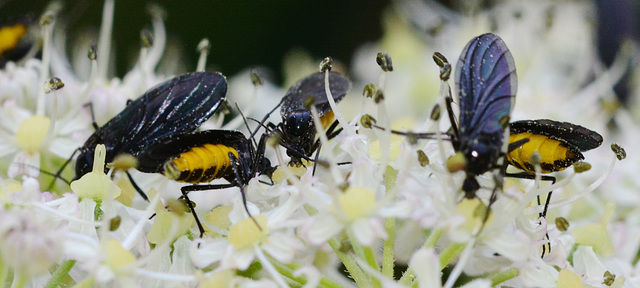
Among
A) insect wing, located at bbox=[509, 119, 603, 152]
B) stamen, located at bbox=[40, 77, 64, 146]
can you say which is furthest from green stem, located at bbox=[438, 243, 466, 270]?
stamen, located at bbox=[40, 77, 64, 146]

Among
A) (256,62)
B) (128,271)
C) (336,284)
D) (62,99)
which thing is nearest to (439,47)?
(256,62)

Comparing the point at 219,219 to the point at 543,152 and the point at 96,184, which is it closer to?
the point at 96,184

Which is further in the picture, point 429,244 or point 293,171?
point 293,171

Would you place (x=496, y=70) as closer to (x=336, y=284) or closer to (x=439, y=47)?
(x=336, y=284)

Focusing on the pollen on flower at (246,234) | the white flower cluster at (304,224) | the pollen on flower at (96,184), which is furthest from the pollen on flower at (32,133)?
the pollen on flower at (246,234)

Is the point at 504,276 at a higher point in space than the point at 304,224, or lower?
higher

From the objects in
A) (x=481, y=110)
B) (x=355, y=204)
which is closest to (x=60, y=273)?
(x=355, y=204)

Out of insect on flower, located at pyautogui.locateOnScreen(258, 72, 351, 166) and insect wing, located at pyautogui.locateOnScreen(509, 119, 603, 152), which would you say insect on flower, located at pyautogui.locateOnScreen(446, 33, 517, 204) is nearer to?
insect wing, located at pyautogui.locateOnScreen(509, 119, 603, 152)
